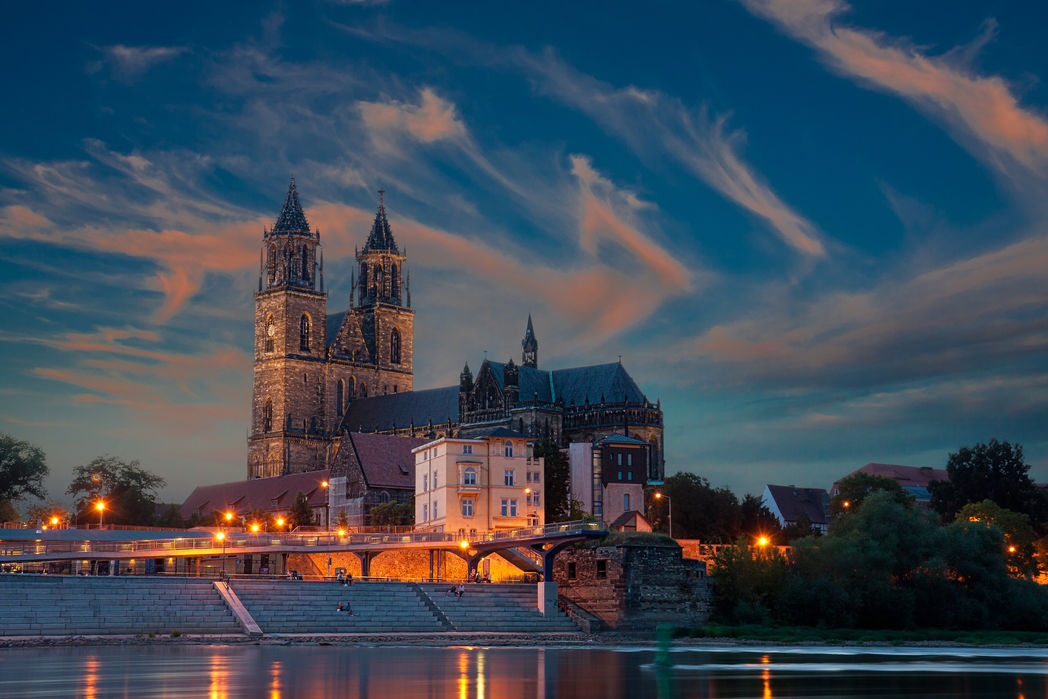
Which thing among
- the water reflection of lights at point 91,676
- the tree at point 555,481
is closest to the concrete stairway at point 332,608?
the water reflection of lights at point 91,676

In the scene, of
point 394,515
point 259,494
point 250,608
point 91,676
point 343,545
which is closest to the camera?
point 91,676

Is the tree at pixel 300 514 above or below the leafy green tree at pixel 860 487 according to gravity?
below

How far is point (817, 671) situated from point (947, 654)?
13737 mm

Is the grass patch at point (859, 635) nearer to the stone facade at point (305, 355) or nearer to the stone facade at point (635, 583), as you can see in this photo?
the stone facade at point (635, 583)

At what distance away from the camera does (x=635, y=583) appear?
61.0 meters

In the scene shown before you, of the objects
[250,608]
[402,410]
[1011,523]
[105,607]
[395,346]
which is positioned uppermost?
[395,346]

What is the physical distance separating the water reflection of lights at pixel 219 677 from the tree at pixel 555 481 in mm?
57409

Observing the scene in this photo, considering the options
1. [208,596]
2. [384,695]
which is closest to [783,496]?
[208,596]

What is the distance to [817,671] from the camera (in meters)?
37.0

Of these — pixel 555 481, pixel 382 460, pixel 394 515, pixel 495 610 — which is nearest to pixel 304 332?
pixel 382 460

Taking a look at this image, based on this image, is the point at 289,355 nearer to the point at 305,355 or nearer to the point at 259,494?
the point at 305,355

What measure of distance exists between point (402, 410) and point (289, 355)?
1862 cm

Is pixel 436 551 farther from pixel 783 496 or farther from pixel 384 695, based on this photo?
pixel 783 496

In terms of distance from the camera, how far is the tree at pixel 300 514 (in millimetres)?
106562
